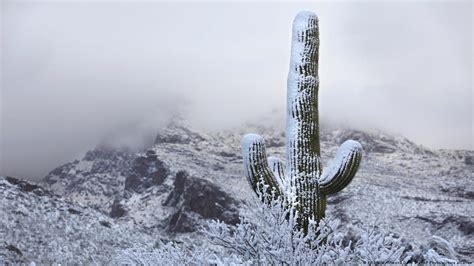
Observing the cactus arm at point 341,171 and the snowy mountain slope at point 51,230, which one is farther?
the snowy mountain slope at point 51,230

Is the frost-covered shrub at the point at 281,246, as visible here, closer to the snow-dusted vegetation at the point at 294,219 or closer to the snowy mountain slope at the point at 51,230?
the snow-dusted vegetation at the point at 294,219

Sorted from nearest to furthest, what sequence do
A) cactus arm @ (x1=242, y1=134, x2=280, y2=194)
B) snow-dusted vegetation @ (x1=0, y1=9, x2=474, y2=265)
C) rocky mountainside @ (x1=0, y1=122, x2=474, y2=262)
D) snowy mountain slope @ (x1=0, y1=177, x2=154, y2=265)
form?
1. snow-dusted vegetation @ (x1=0, y1=9, x2=474, y2=265)
2. cactus arm @ (x1=242, y1=134, x2=280, y2=194)
3. snowy mountain slope @ (x1=0, y1=177, x2=154, y2=265)
4. rocky mountainside @ (x1=0, y1=122, x2=474, y2=262)

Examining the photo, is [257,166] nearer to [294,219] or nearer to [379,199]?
[294,219]

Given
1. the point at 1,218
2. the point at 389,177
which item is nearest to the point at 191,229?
the point at 389,177

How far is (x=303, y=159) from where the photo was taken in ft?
28.4

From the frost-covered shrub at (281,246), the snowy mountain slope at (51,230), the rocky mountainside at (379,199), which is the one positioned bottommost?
the rocky mountainside at (379,199)

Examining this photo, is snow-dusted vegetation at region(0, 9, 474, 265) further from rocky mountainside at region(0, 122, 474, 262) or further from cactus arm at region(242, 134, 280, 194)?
rocky mountainside at region(0, 122, 474, 262)

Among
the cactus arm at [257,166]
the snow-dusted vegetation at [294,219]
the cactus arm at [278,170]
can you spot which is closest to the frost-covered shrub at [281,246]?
the snow-dusted vegetation at [294,219]

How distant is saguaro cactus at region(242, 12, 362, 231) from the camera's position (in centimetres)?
847

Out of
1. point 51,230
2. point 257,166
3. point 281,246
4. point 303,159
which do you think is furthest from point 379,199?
point 281,246

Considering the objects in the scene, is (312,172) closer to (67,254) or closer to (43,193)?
(67,254)

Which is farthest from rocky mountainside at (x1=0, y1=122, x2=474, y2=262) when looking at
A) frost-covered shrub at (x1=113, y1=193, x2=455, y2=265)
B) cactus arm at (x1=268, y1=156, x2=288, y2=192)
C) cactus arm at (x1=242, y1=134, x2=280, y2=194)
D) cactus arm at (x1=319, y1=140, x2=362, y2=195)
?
frost-covered shrub at (x1=113, y1=193, x2=455, y2=265)

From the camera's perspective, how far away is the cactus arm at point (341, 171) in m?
8.51

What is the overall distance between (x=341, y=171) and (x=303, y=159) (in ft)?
1.83
